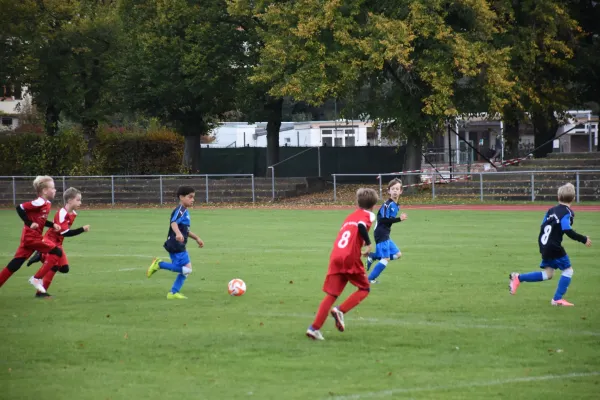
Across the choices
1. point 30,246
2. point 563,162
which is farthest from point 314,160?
point 30,246

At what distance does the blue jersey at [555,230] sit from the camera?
1164 cm

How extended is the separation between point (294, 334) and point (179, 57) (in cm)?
3517

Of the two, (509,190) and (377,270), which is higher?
(509,190)

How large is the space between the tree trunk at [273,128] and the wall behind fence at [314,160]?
104 inches

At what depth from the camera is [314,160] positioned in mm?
52250

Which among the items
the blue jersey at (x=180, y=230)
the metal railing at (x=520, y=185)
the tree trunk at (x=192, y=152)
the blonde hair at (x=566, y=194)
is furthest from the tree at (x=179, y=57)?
the blonde hair at (x=566, y=194)

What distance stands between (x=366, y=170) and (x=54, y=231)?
1542 inches

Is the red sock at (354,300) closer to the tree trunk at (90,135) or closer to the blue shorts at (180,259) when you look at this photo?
the blue shorts at (180,259)

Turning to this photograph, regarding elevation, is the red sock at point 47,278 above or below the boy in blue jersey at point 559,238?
below

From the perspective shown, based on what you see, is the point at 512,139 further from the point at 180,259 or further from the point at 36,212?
the point at 36,212

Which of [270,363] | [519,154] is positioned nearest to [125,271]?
[270,363]

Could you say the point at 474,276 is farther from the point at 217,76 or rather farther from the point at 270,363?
the point at 217,76

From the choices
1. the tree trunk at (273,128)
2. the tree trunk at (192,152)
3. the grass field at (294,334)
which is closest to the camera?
the grass field at (294,334)

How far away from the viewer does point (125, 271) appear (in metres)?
16.6
